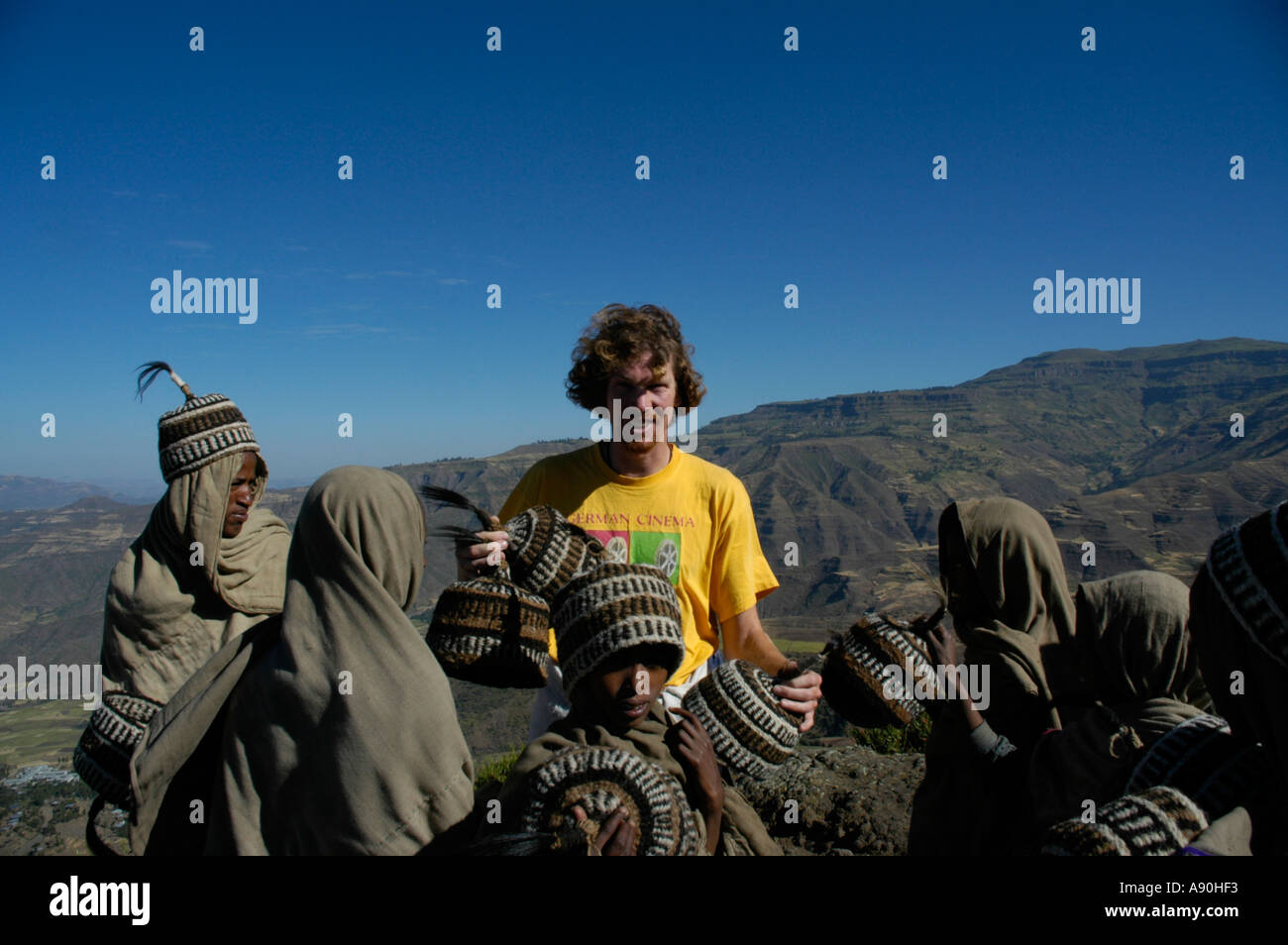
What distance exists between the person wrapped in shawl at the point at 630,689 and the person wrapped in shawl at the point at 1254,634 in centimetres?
159

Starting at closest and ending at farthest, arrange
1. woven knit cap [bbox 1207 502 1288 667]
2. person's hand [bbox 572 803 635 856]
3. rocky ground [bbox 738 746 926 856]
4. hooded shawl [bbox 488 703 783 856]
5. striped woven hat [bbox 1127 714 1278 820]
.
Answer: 1. woven knit cap [bbox 1207 502 1288 667]
2. striped woven hat [bbox 1127 714 1278 820]
3. person's hand [bbox 572 803 635 856]
4. hooded shawl [bbox 488 703 783 856]
5. rocky ground [bbox 738 746 926 856]

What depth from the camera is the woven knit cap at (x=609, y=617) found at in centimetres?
268

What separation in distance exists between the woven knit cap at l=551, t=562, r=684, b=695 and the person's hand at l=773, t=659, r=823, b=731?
443 mm

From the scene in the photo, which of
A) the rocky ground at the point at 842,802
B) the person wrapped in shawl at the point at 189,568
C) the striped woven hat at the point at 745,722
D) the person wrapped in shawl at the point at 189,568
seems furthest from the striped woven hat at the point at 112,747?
the rocky ground at the point at 842,802

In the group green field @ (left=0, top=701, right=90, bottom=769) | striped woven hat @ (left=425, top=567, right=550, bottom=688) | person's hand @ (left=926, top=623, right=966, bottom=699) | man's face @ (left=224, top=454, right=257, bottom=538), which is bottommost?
green field @ (left=0, top=701, right=90, bottom=769)

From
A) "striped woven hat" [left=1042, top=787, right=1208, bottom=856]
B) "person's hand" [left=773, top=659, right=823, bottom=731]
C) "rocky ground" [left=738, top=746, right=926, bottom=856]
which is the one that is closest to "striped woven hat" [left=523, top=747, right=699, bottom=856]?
"person's hand" [left=773, top=659, right=823, bottom=731]

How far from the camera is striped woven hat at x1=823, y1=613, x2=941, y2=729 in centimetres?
291

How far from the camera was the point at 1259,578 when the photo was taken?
1.91 meters

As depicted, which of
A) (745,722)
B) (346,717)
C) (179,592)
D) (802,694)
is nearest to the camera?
(346,717)

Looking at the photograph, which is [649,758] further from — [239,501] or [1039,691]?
[239,501]

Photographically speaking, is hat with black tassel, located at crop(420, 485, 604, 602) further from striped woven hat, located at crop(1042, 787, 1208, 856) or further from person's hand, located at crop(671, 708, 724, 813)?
striped woven hat, located at crop(1042, 787, 1208, 856)

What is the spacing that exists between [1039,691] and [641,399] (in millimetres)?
2245

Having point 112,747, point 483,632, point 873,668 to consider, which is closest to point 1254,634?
point 873,668

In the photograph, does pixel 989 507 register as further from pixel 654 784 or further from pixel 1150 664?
pixel 654 784
